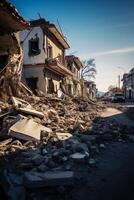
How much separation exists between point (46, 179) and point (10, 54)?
7.09 m

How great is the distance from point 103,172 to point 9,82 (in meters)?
6.72

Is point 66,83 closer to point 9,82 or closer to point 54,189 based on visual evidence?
point 9,82

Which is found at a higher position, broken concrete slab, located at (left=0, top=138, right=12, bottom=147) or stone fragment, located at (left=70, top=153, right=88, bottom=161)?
broken concrete slab, located at (left=0, top=138, right=12, bottom=147)

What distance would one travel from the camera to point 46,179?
5.09m

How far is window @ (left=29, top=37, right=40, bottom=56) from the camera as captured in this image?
20897mm

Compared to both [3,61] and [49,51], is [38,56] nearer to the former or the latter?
[49,51]

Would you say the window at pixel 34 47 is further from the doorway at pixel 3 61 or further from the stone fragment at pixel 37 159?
the stone fragment at pixel 37 159

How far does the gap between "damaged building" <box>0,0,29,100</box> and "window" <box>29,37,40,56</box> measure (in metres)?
9.10

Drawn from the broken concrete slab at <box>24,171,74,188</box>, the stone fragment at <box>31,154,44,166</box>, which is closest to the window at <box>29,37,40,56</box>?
the stone fragment at <box>31,154,44,166</box>

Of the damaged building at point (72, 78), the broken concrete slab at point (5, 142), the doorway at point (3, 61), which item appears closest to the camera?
the broken concrete slab at point (5, 142)

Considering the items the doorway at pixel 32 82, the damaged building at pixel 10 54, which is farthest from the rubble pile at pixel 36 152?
the doorway at pixel 32 82

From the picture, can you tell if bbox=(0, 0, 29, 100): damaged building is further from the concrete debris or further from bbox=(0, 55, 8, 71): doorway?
the concrete debris

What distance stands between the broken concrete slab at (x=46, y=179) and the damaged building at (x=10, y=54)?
5146mm

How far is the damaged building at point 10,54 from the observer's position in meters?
8.83
